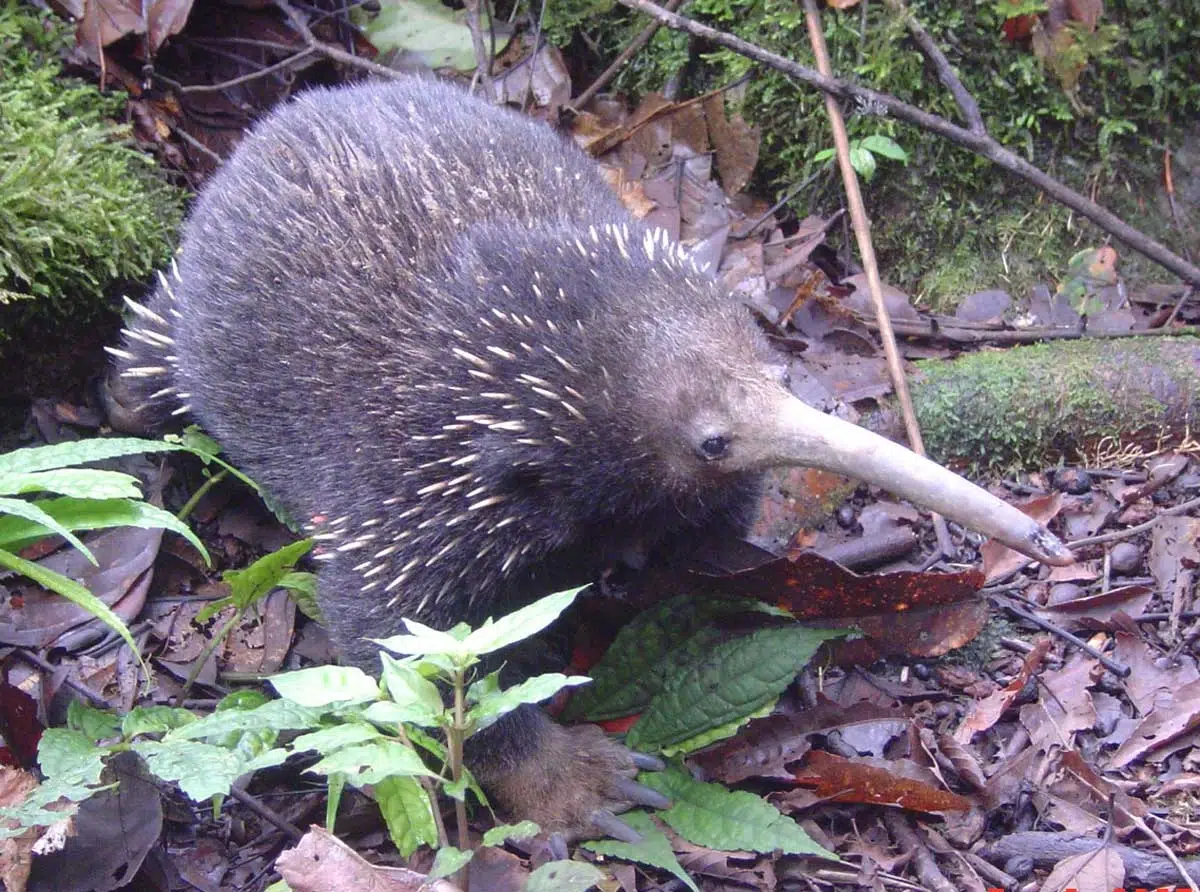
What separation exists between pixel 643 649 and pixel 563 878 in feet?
4.23

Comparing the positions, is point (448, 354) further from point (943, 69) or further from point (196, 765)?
point (943, 69)

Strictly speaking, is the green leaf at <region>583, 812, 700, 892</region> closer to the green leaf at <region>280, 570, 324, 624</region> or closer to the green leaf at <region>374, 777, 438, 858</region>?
the green leaf at <region>374, 777, 438, 858</region>

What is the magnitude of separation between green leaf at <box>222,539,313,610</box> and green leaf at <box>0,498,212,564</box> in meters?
0.16

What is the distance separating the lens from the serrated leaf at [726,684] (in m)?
3.69

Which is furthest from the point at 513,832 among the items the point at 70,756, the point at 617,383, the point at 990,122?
the point at 990,122

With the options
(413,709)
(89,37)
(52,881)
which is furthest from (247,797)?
(89,37)

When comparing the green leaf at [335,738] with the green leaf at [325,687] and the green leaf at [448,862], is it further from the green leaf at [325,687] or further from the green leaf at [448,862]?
the green leaf at [448,862]

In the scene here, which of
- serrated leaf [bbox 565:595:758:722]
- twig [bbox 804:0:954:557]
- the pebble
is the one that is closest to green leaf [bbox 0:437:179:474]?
serrated leaf [bbox 565:595:758:722]

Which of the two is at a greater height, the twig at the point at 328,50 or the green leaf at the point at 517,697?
the twig at the point at 328,50

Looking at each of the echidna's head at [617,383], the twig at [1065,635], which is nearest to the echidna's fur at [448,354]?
the echidna's head at [617,383]

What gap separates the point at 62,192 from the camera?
15.8 feet

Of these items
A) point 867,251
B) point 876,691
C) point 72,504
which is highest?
point 72,504

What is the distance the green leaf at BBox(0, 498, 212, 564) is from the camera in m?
3.32

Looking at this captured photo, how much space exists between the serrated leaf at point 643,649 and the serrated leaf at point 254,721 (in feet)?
4.00
